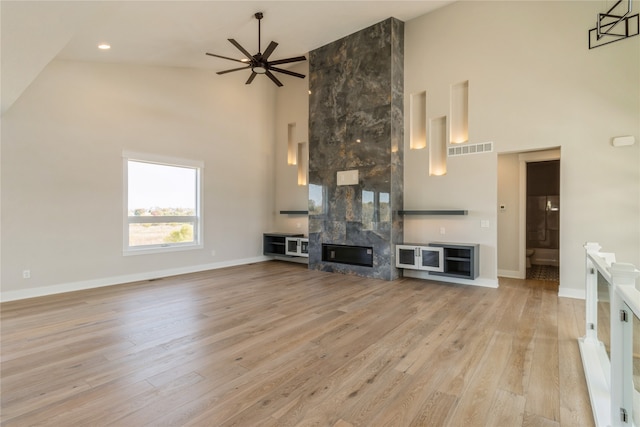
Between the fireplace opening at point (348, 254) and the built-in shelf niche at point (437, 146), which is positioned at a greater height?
the built-in shelf niche at point (437, 146)

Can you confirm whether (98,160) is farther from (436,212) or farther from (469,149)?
(469,149)

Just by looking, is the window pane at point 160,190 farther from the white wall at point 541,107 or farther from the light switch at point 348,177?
the white wall at point 541,107

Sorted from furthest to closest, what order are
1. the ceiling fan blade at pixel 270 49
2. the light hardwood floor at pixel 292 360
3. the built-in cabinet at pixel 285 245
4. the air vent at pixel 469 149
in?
the built-in cabinet at pixel 285 245 → the air vent at pixel 469 149 → the ceiling fan blade at pixel 270 49 → the light hardwood floor at pixel 292 360

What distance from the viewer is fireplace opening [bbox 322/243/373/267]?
6.11 metres

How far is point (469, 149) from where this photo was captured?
5.46 meters

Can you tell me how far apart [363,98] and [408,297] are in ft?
12.8

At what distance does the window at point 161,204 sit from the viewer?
568cm

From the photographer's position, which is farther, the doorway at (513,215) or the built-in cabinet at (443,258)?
the doorway at (513,215)

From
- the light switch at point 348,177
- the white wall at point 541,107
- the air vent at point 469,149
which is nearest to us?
the white wall at point 541,107

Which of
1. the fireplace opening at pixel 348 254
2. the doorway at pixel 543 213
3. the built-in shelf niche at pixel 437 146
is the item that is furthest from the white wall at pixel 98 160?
the doorway at pixel 543 213

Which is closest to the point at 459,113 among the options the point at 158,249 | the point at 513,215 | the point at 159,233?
the point at 513,215

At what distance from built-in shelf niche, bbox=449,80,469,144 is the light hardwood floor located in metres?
2.85

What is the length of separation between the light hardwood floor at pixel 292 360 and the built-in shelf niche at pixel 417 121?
300cm

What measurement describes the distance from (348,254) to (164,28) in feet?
16.1
